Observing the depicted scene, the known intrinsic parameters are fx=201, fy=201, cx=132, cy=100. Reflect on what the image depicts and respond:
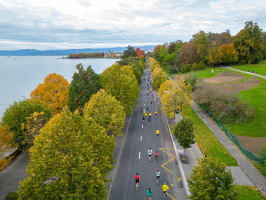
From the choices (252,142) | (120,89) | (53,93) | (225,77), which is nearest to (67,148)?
(120,89)

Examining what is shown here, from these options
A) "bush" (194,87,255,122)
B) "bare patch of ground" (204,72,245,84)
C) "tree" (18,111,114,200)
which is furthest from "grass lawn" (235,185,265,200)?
"bare patch of ground" (204,72,245,84)

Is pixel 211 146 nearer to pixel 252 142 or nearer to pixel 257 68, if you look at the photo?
pixel 252 142

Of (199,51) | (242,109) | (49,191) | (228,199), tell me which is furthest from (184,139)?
(199,51)

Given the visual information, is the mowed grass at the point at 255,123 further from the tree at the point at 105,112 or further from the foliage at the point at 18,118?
the foliage at the point at 18,118

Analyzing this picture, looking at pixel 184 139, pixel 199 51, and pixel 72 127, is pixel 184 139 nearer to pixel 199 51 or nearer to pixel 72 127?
pixel 72 127

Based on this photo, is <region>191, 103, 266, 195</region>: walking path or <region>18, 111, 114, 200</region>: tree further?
<region>191, 103, 266, 195</region>: walking path

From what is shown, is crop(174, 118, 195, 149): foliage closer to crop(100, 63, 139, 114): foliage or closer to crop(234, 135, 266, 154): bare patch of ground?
crop(234, 135, 266, 154): bare patch of ground

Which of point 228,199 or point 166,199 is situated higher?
point 228,199
